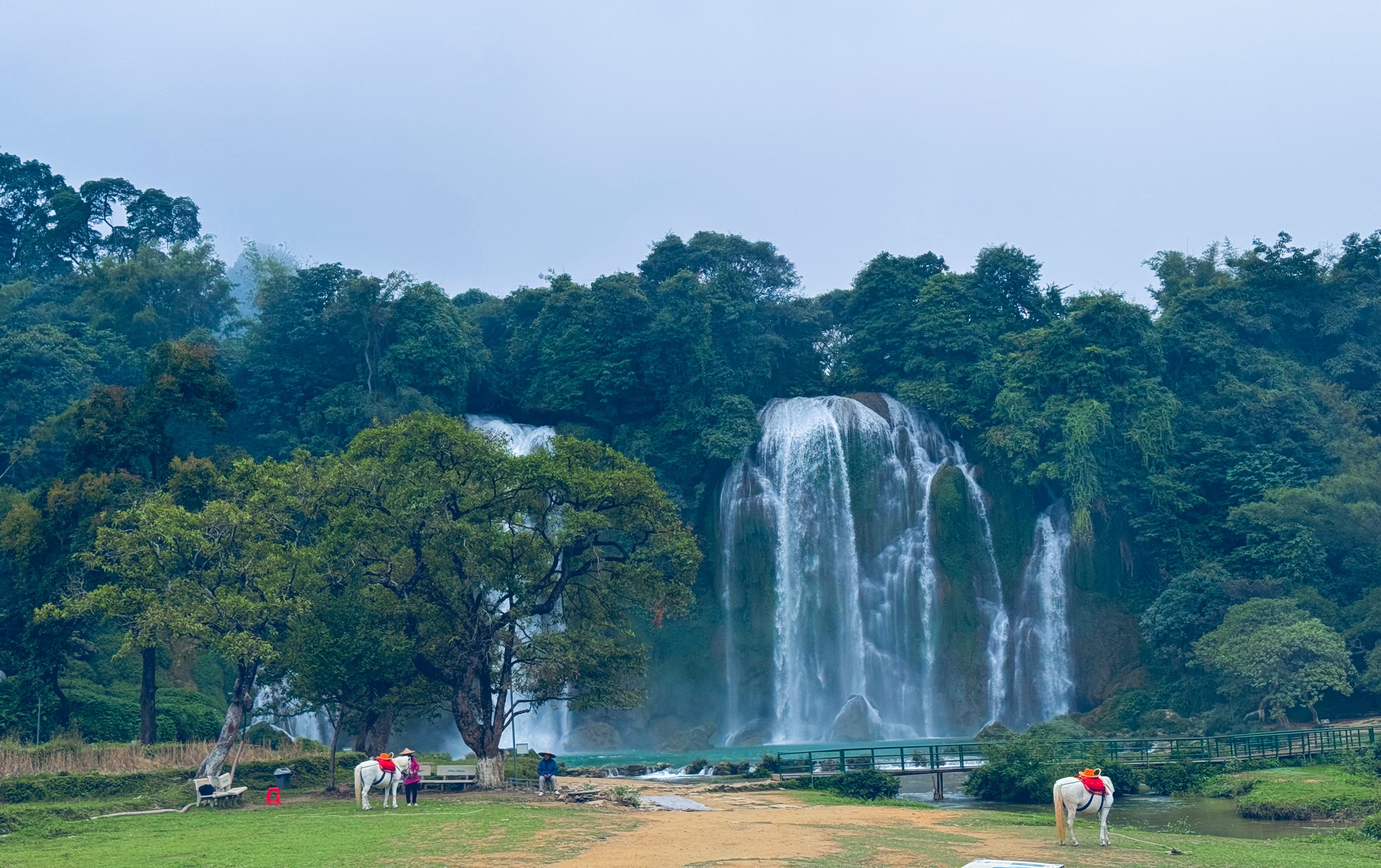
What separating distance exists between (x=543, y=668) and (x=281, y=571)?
694 cm

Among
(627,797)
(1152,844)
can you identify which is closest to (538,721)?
(627,797)

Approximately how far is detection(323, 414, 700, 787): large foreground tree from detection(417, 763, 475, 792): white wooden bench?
0.70m

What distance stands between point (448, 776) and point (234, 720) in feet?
16.5

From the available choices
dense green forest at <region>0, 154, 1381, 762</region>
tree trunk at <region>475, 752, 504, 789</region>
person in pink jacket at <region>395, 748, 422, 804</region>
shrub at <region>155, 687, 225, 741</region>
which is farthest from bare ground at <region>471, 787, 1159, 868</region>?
shrub at <region>155, 687, 225, 741</region>

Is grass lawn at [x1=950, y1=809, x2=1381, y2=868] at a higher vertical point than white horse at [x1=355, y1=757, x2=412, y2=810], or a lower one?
lower

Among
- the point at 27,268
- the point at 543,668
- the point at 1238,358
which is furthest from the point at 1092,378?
the point at 27,268

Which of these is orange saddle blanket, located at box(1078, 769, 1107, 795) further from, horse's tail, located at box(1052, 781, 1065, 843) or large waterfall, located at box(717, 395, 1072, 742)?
large waterfall, located at box(717, 395, 1072, 742)

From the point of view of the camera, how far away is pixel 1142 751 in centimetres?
3791

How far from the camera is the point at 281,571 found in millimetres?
32812

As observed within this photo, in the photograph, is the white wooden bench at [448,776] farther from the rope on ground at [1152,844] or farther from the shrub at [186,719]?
the rope on ground at [1152,844]

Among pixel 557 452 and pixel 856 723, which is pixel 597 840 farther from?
pixel 856 723

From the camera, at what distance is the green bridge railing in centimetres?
3528

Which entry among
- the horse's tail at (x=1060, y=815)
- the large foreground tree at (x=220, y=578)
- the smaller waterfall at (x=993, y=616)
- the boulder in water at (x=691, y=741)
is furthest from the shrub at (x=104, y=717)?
the smaller waterfall at (x=993, y=616)

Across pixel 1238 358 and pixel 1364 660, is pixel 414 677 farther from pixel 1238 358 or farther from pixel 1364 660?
pixel 1238 358
